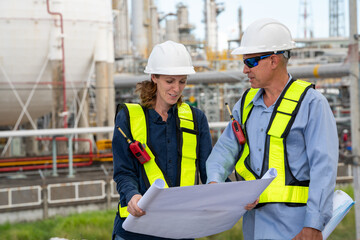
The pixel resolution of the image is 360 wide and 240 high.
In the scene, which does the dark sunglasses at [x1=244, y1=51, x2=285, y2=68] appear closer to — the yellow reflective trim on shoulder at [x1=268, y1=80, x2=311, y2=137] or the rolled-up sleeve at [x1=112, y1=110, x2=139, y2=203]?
the yellow reflective trim on shoulder at [x1=268, y1=80, x2=311, y2=137]

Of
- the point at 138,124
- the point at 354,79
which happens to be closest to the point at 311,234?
the point at 138,124

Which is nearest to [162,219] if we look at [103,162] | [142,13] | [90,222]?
[90,222]

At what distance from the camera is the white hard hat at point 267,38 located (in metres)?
3.01

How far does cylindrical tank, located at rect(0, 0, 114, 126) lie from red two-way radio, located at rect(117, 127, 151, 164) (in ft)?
57.6

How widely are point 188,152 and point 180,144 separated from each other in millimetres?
69

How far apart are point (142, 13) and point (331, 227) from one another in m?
42.4

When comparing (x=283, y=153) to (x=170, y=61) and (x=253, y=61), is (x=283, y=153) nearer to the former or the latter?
(x=253, y=61)

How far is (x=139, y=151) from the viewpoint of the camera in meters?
3.21

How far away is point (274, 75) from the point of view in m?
3.04

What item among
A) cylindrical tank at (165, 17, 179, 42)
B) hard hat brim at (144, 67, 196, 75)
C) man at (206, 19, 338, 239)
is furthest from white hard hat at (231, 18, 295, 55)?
cylindrical tank at (165, 17, 179, 42)

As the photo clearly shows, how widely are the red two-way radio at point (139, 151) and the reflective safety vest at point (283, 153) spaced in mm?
607

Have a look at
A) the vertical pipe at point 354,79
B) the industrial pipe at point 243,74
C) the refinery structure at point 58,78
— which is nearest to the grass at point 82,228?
the refinery structure at point 58,78

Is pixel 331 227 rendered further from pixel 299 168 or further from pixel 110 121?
pixel 110 121

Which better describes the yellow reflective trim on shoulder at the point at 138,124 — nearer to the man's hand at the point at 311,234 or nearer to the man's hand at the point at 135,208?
the man's hand at the point at 135,208
